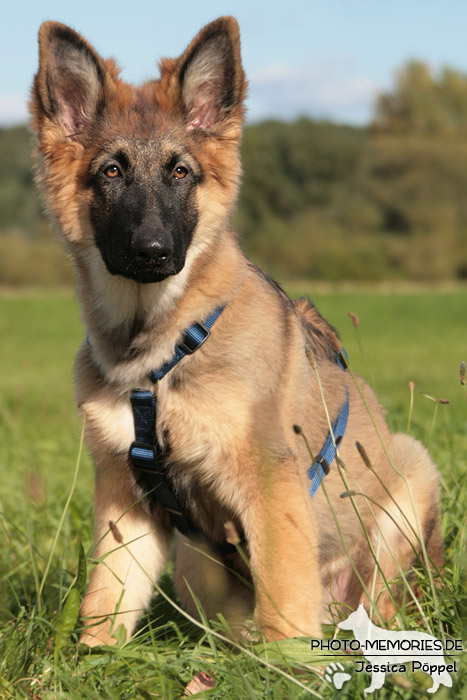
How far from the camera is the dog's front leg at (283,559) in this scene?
284 cm

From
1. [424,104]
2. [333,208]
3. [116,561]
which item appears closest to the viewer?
[116,561]

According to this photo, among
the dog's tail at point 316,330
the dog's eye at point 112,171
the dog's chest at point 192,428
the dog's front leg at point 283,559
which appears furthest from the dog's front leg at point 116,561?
the dog's eye at point 112,171

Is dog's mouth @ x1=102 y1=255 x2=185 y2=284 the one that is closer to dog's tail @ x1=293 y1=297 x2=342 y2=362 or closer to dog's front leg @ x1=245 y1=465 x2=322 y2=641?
dog's tail @ x1=293 y1=297 x2=342 y2=362

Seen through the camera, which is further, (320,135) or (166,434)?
(320,135)

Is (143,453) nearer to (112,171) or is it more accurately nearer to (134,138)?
(112,171)

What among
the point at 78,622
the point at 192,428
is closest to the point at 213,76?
the point at 192,428

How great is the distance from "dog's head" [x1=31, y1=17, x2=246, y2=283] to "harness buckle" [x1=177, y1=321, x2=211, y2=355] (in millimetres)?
320

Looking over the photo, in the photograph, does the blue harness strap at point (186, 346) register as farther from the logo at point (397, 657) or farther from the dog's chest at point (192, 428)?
the logo at point (397, 657)

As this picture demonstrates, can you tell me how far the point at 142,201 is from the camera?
3.17 metres

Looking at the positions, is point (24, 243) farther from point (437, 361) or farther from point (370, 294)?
point (437, 361)

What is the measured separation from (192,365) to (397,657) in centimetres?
129

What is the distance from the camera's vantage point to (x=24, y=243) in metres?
46.1

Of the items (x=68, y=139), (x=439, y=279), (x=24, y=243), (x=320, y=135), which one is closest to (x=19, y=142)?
(x=24, y=243)

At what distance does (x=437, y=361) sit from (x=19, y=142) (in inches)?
1927
